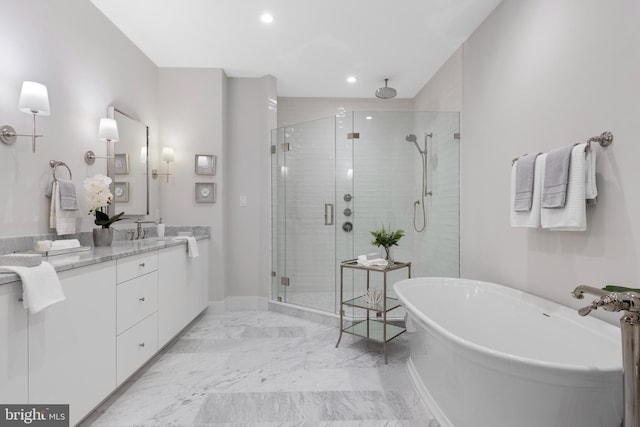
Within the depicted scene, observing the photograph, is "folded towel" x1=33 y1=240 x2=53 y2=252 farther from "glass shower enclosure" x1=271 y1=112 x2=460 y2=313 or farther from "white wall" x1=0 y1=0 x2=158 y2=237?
"glass shower enclosure" x1=271 y1=112 x2=460 y2=313

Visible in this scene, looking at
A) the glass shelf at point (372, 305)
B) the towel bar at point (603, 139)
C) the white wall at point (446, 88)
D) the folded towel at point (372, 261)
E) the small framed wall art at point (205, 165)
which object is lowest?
the glass shelf at point (372, 305)

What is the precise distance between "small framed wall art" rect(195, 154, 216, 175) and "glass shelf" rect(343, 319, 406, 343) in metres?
2.14

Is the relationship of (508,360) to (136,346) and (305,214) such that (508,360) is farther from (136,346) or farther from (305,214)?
(305,214)

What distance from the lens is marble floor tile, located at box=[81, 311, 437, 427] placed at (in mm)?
1735

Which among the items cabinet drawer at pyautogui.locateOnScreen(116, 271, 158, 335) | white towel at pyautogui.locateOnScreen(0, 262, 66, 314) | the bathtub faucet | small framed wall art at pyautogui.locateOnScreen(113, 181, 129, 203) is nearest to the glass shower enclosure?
Result: cabinet drawer at pyautogui.locateOnScreen(116, 271, 158, 335)

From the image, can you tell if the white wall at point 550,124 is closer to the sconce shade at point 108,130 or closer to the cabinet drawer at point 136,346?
the cabinet drawer at point 136,346

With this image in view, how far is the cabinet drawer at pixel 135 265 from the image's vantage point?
1.89 m

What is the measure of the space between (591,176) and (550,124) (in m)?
0.49

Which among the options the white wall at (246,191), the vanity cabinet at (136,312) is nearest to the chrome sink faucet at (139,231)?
the vanity cabinet at (136,312)

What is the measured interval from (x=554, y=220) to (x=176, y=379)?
8.10ft

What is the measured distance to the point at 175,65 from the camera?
345cm

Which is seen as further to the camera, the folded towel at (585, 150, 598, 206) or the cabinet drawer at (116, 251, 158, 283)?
the cabinet drawer at (116, 251, 158, 283)

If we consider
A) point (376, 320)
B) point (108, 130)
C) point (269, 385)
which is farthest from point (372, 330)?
point (108, 130)

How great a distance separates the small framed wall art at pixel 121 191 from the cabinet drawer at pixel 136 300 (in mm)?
912
